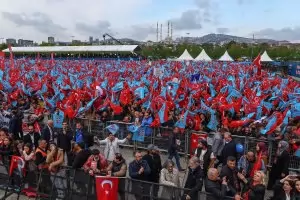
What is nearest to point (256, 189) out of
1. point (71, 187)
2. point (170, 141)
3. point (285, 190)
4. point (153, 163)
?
point (285, 190)

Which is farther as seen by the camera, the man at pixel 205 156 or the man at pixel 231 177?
the man at pixel 205 156

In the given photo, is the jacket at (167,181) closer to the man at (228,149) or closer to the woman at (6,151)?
the man at (228,149)

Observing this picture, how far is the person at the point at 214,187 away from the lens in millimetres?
6609

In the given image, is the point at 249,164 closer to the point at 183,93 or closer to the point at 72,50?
the point at 183,93

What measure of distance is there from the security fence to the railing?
436 cm

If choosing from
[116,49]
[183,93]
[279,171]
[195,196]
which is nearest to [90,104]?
[183,93]

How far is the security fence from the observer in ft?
35.5

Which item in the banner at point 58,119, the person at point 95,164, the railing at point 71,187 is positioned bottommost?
the railing at point 71,187

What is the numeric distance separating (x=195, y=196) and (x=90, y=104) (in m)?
8.93

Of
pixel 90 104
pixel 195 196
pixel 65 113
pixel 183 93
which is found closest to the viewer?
pixel 195 196

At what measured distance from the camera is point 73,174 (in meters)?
8.01

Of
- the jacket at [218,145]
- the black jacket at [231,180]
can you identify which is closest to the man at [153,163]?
the black jacket at [231,180]

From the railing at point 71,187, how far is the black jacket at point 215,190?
69mm

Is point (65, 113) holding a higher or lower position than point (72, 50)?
lower
